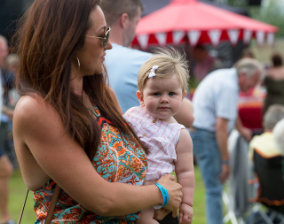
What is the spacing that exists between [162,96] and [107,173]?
50 cm

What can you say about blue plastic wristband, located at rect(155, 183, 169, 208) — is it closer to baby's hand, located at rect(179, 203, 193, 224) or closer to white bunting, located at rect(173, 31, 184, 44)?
baby's hand, located at rect(179, 203, 193, 224)

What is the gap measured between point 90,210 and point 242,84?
395cm

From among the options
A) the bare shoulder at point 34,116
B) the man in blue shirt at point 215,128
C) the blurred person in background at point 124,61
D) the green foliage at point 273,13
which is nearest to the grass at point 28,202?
the man in blue shirt at point 215,128

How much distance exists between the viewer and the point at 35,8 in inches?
72.9

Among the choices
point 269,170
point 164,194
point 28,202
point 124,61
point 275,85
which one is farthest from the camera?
point 275,85

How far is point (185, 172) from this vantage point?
218 cm

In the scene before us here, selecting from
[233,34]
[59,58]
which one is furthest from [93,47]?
[233,34]

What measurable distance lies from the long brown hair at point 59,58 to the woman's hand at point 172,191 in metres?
0.37

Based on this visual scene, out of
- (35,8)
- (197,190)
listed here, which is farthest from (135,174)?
(197,190)

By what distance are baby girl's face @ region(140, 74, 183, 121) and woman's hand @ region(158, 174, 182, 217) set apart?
0.98ft

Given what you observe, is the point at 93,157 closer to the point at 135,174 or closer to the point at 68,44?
the point at 135,174

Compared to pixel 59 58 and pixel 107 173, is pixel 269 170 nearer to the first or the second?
pixel 107 173

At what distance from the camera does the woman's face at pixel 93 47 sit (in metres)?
1.83

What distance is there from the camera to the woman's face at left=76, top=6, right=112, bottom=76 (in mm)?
1830
